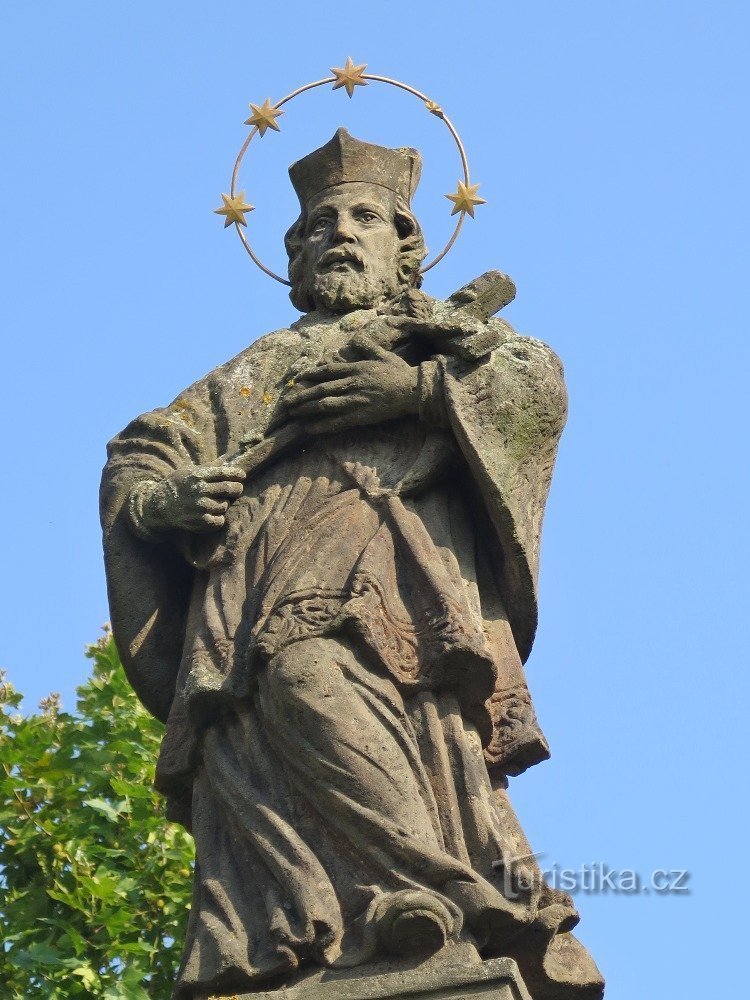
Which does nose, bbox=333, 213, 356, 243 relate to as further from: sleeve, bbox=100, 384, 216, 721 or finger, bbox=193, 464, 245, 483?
finger, bbox=193, 464, 245, 483

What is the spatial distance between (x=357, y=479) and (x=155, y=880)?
4.46m

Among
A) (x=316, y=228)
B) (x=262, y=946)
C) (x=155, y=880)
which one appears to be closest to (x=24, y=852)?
(x=155, y=880)

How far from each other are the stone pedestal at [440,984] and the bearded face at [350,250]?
9.03 ft

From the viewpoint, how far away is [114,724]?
41.1ft

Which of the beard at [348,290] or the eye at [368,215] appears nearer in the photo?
the beard at [348,290]

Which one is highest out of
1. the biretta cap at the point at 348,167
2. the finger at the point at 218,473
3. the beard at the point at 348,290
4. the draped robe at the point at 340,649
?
the biretta cap at the point at 348,167

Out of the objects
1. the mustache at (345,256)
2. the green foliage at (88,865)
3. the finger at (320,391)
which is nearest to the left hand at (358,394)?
the finger at (320,391)

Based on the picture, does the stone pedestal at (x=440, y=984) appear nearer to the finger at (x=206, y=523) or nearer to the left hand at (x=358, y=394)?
the finger at (x=206, y=523)

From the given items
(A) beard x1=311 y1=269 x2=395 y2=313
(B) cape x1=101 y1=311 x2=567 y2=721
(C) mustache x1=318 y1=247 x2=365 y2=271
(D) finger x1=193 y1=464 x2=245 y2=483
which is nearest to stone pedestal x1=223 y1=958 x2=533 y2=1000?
(B) cape x1=101 y1=311 x2=567 y2=721

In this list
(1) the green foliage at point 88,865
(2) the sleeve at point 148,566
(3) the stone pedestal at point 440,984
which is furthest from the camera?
(1) the green foliage at point 88,865

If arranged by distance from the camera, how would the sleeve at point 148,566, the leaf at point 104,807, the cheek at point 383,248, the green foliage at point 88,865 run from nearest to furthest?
the sleeve at point 148,566
the cheek at point 383,248
the green foliage at point 88,865
the leaf at point 104,807

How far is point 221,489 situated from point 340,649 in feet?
2.65

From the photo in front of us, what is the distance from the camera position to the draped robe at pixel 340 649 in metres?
6.79

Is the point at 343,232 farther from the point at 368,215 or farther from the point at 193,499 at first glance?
the point at 193,499
